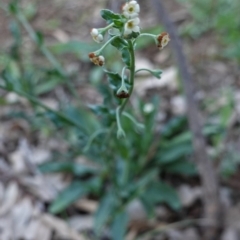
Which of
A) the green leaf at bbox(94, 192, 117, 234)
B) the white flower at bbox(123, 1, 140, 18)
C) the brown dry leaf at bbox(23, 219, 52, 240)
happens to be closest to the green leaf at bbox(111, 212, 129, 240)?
the green leaf at bbox(94, 192, 117, 234)

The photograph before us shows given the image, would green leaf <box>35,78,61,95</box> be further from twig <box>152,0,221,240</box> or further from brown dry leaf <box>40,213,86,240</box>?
twig <box>152,0,221,240</box>

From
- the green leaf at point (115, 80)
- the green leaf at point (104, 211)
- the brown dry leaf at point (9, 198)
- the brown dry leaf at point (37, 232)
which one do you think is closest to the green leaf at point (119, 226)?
the green leaf at point (104, 211)

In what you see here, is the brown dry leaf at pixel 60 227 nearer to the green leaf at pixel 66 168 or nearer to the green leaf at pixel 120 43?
the green leaf at pixel 66 168

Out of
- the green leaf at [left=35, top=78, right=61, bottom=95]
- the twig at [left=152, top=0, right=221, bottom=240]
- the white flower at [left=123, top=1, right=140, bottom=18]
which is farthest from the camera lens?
the green leaf at [left=35, top=78, right=61, bottom=95]

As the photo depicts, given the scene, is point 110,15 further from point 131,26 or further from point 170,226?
point 170,226

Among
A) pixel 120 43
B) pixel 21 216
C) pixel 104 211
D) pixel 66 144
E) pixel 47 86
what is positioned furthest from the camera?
pixel 47 86

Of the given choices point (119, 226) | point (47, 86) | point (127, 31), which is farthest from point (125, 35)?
point (47, 86)
